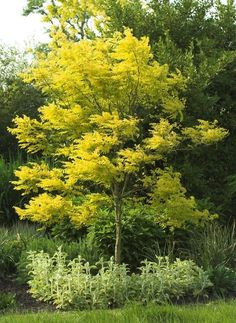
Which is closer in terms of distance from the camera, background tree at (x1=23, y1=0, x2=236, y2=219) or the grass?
the grass

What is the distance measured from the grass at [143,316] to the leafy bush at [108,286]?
0.72 metres

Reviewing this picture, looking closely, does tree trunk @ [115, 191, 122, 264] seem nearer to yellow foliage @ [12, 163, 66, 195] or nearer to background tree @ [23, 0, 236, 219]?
yellow foliage @ [12, 163, 66, 195]

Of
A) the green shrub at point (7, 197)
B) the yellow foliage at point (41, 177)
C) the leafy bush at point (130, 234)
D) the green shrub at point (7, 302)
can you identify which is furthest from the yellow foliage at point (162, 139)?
the green shrub at point (7, 197)

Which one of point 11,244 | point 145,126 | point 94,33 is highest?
point 94,33

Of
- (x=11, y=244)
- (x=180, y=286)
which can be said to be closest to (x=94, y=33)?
(x=11, y=244)

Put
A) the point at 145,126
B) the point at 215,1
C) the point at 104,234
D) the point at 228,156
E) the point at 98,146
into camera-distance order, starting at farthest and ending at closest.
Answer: the point at 215,1, the point at 228,156, the point at 145,126, the point at 104,234, the point at 98,146

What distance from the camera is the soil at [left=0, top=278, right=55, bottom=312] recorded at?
7.08 metres

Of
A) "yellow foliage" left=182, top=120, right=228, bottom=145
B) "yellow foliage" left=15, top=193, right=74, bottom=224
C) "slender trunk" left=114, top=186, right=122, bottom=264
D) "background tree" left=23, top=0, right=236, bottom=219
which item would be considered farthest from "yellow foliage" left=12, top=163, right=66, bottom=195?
"background tree" left=23, top=0, right=236, bottom=219

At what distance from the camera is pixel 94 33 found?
13.4m

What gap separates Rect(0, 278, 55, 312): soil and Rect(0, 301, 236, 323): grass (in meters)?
0.84

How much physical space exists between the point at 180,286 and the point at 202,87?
4.76m

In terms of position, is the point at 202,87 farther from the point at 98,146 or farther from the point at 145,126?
the point at 98,146

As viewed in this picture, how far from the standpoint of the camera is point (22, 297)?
7.71 metres

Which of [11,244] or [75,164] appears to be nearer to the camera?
[75,164]
